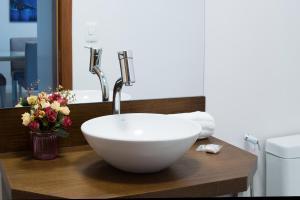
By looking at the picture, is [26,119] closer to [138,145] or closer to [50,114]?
[50,114]

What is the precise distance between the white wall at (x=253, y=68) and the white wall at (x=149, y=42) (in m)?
0.11

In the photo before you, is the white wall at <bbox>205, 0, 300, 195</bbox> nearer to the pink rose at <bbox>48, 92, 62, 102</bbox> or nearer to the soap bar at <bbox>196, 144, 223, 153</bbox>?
the soap bar at <bbox>196, 144, 223, 153</bbox>

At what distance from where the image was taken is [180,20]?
5.40ft

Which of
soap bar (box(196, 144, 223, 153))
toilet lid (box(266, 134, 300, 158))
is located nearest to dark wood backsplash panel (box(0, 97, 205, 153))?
soap bar (box(196, 144, 223, 153))

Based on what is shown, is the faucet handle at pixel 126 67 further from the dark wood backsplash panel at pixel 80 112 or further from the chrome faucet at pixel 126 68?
the dark wood backsplash panel at pixel 80 112

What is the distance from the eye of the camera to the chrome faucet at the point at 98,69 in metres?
1.47

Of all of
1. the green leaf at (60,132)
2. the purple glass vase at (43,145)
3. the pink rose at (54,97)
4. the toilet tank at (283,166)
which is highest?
the pink rose at (54,97)

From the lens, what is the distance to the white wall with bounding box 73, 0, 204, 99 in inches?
57.9

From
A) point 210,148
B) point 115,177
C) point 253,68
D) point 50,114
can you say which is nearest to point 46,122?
point 50,114

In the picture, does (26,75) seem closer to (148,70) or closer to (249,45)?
(148,70)

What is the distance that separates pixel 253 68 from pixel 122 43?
717 mm

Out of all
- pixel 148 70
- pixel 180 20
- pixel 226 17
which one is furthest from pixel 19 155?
pixel 226 17

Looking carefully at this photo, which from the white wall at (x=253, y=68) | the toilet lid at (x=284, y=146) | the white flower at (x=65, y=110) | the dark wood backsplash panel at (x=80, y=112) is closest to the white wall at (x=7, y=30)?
the dark wood backsplash panel at (x=80, y=112)

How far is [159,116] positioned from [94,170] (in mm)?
311
